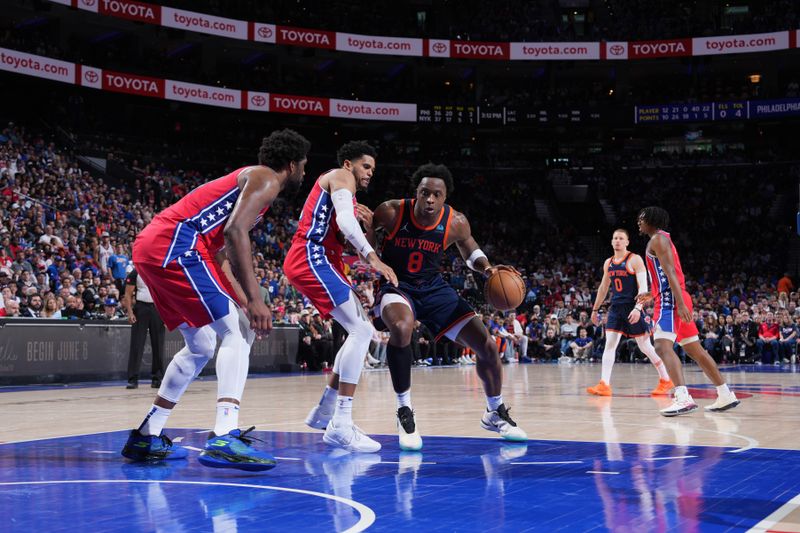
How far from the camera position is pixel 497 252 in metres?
33.2

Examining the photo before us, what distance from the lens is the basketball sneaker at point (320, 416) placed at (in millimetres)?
6152

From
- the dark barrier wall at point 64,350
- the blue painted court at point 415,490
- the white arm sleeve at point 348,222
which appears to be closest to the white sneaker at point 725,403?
the blue painted court at point 415,490

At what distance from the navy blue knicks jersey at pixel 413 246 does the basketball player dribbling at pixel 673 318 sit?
2.81 metres

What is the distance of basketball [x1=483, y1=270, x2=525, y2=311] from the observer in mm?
6180

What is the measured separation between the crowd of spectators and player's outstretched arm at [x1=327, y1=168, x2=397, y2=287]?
30.3ft

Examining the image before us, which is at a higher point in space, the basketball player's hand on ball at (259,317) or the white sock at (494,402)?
the basketball player's hand on ball at (259,317)

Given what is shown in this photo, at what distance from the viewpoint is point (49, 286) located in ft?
51.3

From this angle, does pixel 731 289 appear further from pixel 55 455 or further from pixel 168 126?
Result: pixel 55 455

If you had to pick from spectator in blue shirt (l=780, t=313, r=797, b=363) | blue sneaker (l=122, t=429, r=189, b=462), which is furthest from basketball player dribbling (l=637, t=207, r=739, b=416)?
spectator in blue shirt (l=780, t=313, r=797, b=363)

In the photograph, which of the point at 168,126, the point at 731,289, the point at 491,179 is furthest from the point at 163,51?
the point at 731,289

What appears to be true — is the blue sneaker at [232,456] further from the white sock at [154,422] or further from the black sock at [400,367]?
the black sock at [400,367]

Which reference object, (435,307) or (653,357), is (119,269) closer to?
(653,357)

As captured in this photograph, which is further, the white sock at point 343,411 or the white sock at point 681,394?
the white sock at point 681,394

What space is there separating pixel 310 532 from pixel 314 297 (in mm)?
2679
